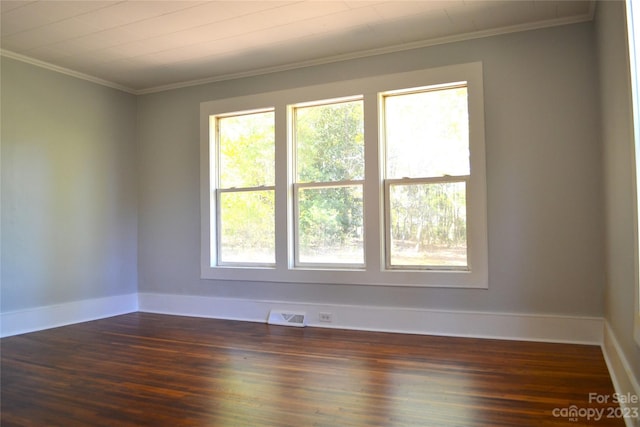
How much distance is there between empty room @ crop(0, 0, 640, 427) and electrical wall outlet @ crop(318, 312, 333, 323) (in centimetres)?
8

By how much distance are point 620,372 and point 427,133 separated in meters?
2.45

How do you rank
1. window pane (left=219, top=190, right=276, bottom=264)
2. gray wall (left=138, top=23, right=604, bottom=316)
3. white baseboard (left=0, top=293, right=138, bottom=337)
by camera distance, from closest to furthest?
gray wall (left=138, top=23, right=604, bottom=316)
white baseboard (left=0, top=293, right=138, bottom=337)
window pane (left=219, top=190, right=276, bottom=264)

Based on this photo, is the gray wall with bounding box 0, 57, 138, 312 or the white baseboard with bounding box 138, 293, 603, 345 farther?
the gray wall with bounding box 0, 57, 138, 312

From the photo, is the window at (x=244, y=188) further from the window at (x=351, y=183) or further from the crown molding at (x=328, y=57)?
the crown molding at (x=328, y=57)

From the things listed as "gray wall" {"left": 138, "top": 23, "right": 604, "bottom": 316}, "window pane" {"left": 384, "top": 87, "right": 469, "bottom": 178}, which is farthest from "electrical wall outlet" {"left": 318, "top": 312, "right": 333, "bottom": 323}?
"window pane" {"left": 384, "top": 87, "right": 469, "bottom": 178}

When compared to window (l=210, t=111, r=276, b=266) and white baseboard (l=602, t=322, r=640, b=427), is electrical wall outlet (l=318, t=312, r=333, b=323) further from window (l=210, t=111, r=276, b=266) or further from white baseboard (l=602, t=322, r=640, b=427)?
white baseboard (l=602, t=322, r=640, b=427)

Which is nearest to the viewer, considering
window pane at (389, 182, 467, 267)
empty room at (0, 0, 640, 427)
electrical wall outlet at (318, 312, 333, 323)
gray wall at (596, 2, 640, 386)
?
gray wall at (596, 2, 640, 386)

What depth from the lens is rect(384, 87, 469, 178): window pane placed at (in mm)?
4082

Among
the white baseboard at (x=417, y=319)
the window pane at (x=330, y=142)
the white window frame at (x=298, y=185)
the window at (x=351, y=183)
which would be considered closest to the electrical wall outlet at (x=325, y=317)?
the white baseboard at (x=417, y=319)

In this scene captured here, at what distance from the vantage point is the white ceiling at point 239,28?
11.3 ft

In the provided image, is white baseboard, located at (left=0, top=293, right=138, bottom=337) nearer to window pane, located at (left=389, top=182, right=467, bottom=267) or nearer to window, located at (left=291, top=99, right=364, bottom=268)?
window, located at (left=291, top=99, right=364, bottom=268)

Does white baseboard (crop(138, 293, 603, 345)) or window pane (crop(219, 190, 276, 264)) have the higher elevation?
window pane (crop(219, 190, 276, 264))

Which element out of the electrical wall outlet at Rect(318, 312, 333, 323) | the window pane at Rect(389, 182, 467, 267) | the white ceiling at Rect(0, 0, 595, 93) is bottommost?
the electrical wall outlet at Rect(318, 312, 333, 323)

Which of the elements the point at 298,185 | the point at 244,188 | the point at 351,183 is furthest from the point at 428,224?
the point at 244,188
